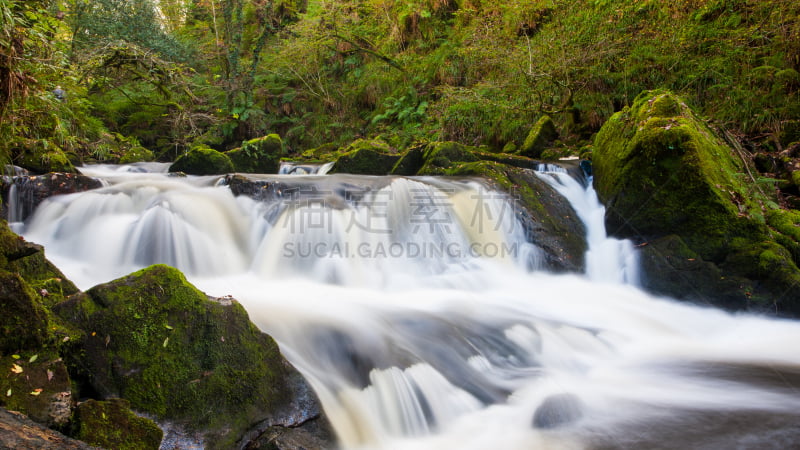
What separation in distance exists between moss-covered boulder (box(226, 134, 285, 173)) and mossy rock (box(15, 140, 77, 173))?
2991 mm

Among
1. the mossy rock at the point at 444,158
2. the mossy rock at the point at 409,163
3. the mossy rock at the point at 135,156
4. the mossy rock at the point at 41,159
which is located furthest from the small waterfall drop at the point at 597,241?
the mossy rock at the point at 135,156

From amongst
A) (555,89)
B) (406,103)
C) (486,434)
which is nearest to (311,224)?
(486,434)

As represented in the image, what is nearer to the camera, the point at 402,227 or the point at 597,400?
the point at 597,400

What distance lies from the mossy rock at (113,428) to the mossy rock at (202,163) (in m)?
7.07

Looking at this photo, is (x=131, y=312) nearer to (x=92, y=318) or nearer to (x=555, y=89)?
(x=92, y=318)

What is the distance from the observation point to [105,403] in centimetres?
183

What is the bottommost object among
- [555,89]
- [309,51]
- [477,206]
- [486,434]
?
[486,434]

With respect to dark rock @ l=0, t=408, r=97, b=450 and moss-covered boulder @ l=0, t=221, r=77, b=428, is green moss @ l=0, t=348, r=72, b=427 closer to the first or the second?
moss-covered boulder @ l=0, t=221, r=77, b=428

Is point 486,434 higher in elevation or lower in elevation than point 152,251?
lower

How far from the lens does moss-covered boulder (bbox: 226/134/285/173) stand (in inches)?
353

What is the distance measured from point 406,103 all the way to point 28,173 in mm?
9789

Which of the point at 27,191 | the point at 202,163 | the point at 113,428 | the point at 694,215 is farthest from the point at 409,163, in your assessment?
the point at 113,428

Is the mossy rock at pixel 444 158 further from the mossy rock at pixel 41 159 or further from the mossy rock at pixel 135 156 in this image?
the mossy rock at pixel 135 156

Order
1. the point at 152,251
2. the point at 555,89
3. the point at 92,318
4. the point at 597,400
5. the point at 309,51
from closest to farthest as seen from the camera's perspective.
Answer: the point at 92,318, the point at 597,400, the point at 152,251, the point at 555,89, the point at 309,51
